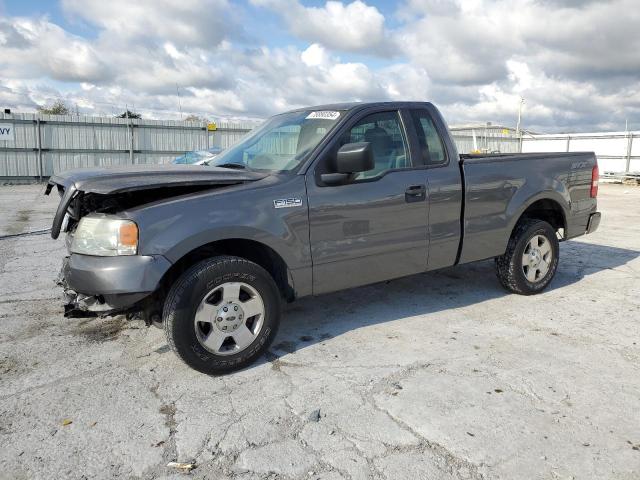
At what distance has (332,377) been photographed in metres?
3.52

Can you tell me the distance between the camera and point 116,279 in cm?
319

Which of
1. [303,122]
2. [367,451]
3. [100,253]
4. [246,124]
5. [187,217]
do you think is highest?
[246,124]

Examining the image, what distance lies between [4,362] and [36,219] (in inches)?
318

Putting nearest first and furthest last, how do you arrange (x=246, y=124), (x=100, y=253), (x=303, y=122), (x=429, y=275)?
(x=100, y=253)
(x=303, y=122)
(x=429, y=275)
(x=246, y=124)

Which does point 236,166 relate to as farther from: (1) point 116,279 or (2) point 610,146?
(2) point 610,146

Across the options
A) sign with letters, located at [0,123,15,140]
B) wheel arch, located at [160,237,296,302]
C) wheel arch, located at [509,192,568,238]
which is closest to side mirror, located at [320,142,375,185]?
wheel arch, located at [160,237,296,302]

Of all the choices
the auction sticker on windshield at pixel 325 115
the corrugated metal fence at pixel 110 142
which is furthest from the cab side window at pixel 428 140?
the corrugated metal fence at pixel 110 142

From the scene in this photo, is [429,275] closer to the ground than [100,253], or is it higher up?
closer to the ground

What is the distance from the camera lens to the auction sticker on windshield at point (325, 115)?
4.17 m

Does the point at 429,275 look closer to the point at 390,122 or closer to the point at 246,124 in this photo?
the point at 390,122

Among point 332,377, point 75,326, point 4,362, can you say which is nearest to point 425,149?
point 332,377

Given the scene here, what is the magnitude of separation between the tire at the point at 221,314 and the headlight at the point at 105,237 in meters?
0.40

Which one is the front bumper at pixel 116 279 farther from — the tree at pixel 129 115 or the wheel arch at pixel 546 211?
the tree at pixel 129 115

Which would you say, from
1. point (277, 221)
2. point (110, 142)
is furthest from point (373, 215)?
point (110, 142)
